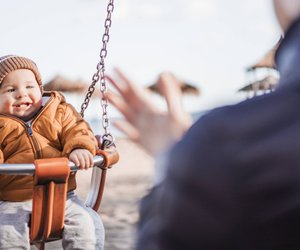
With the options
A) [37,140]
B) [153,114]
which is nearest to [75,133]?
[37,140]

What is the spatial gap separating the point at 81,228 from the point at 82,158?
200 mm

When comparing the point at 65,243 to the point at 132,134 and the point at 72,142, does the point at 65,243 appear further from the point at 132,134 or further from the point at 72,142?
the point at 132,134

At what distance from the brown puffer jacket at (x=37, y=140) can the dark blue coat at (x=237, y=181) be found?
126 centimetres

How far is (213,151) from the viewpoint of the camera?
1.25 feet

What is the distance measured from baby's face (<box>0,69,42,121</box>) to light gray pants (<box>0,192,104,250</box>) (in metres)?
0.26

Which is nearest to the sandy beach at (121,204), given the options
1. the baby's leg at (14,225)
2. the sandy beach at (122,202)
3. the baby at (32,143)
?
the sandy beach at (122,202)

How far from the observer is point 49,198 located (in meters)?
1.55

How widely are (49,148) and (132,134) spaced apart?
131 centimetres

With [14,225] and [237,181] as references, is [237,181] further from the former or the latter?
[14,225]

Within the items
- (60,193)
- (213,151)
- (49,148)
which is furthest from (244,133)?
(49,148)

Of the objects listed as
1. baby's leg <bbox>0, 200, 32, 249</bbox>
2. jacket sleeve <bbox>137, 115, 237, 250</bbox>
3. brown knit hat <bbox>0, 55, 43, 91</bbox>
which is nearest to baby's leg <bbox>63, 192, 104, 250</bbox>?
baby's leg <bbox>0, 200, 32, 249</bbox>

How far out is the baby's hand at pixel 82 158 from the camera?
157 cm

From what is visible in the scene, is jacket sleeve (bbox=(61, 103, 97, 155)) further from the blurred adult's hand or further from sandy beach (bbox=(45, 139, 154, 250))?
the blurred adult's hand

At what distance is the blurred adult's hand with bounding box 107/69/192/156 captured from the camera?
0.41m
